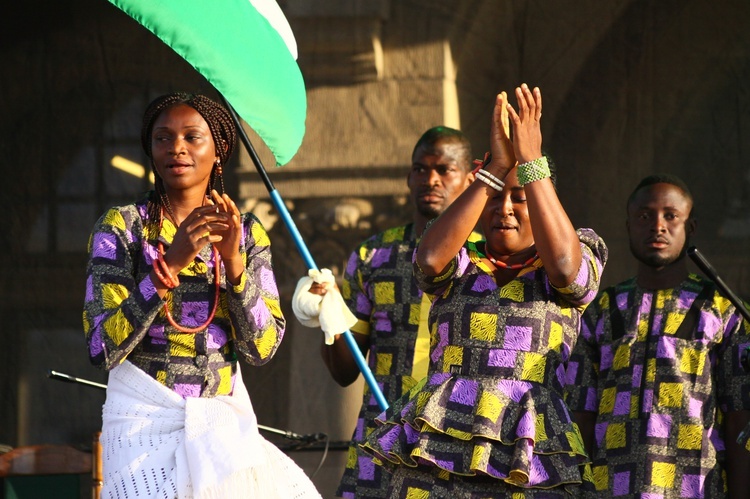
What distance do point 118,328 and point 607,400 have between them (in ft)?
7.32

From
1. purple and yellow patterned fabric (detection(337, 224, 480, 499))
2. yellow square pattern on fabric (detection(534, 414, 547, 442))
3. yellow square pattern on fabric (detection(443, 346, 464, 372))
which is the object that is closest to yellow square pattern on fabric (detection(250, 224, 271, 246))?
yellow square pattern on fabric (detection(443, 346, 464, 372))

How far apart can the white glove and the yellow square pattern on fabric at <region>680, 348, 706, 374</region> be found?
1.36 metres

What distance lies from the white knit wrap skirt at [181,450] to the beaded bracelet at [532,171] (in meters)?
1.07

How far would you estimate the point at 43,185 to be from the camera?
8469 millimetres

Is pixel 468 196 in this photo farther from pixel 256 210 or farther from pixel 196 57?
pixel 256 210

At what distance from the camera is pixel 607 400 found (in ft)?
19.3

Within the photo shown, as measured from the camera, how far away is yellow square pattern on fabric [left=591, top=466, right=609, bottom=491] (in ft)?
19.1

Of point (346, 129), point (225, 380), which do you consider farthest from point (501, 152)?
point (346, 129)

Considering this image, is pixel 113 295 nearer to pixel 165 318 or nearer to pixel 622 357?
pixel 165 318

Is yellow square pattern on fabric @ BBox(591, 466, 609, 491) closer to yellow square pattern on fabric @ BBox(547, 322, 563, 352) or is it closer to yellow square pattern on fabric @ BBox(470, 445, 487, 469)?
yellow square pattern on fabric @ BBox(547, 322, 563, 352)

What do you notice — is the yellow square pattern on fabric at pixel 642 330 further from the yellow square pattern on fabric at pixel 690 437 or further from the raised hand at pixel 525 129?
the raised hand at pixel 525 129

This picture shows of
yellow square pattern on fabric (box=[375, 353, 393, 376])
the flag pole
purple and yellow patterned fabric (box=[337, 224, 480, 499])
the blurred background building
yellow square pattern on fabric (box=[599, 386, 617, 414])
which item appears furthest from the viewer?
the blurred background building

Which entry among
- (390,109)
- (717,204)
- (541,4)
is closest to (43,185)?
(390,109)

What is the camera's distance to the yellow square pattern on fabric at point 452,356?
170 inches
